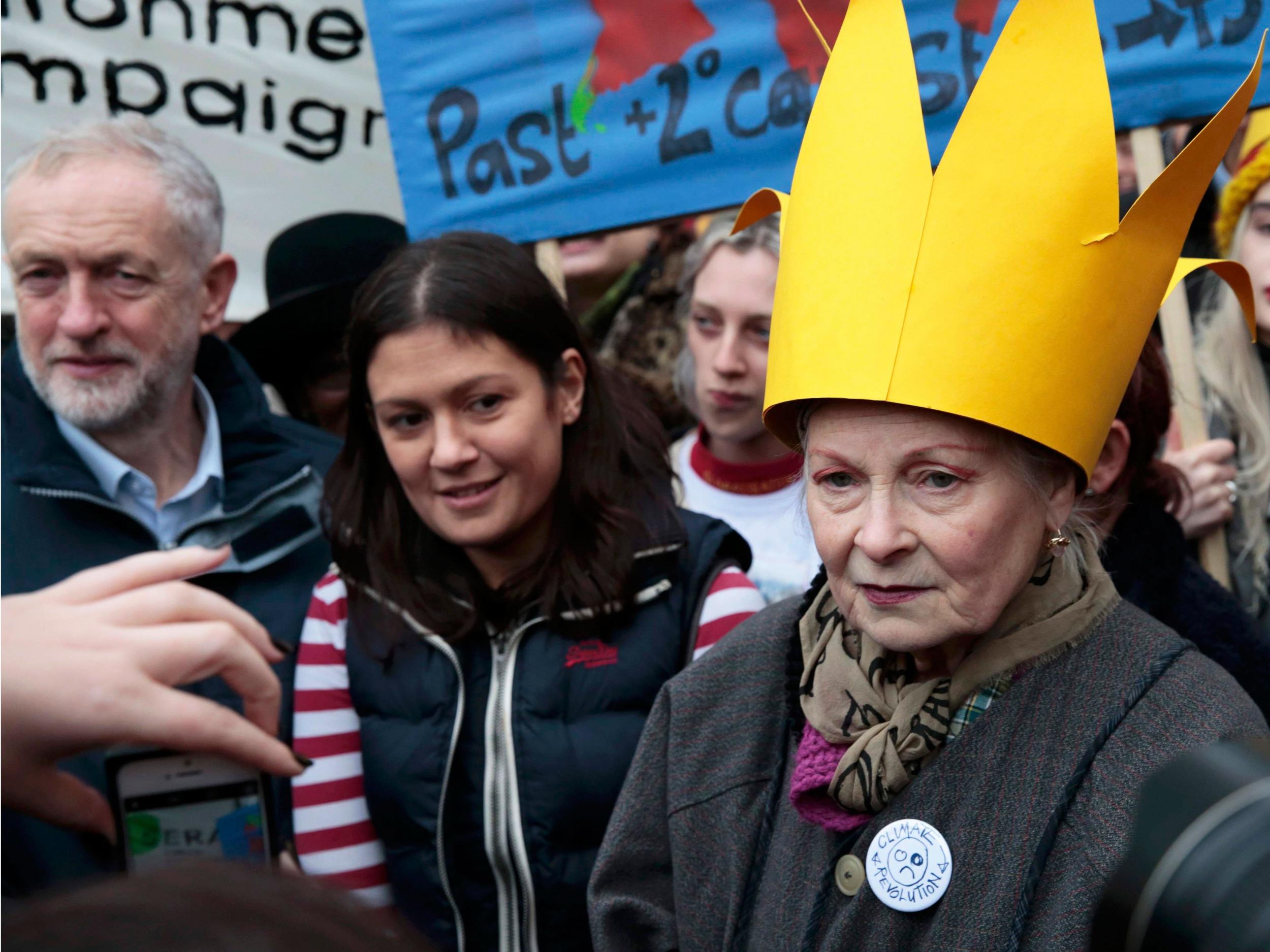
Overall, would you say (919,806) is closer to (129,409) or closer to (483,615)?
(483,615)

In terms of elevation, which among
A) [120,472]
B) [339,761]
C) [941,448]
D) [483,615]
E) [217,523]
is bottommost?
[339,761]

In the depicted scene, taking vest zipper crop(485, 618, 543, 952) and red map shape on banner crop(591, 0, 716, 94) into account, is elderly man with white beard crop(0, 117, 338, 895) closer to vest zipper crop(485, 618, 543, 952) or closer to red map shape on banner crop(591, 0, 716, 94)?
vest zipper crop(485, 618, 543, 952)

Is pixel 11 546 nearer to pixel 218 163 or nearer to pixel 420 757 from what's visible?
pixel 420 757

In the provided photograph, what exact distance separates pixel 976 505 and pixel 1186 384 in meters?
1.47

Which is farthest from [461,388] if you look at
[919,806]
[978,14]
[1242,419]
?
[1242,419]

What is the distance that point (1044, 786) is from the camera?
1.66 meters

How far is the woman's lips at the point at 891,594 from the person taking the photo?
1738 mm

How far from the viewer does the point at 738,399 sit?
11.1ft

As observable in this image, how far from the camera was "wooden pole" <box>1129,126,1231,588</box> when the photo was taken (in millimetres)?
2889

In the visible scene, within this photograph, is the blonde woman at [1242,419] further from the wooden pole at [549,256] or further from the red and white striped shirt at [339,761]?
the wooden pole at [549,256]

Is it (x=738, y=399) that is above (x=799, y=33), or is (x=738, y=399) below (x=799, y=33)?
below

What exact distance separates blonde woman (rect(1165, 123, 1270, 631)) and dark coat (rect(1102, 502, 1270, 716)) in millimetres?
433

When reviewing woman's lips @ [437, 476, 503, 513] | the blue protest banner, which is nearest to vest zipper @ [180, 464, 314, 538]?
woman's lips @ [437, 476, 503, 513]

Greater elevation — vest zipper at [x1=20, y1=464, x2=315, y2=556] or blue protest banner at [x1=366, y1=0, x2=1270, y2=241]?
blue protest banner at [x1=366, y1=0, x2=1270, y2=241]
